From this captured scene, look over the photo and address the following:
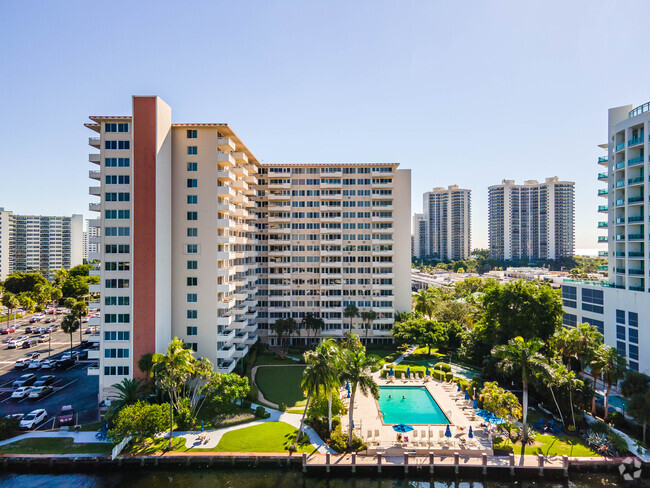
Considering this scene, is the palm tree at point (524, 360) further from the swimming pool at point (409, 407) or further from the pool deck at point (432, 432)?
the swimming pool at point (409, 407)

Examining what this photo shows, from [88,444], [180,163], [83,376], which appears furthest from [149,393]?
[180,163]

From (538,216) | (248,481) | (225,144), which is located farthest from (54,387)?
(538,216)

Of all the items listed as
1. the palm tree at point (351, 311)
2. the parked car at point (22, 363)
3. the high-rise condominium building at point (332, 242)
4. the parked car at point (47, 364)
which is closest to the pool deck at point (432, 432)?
the palm tree at point (351, 311)

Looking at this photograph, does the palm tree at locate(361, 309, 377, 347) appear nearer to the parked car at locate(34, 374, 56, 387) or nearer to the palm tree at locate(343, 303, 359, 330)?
the palm tree at locate(343, 303, 359, 330)

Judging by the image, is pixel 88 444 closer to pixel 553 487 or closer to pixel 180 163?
pixel 180 163

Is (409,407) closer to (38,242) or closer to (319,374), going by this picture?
(319,374)

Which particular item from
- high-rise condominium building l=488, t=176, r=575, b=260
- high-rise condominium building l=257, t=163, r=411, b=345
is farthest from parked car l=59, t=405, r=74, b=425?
high-rise condominium building l=488, t=176, r=575, b=260

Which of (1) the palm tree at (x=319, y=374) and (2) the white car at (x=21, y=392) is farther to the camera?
(2) the white car at (x=21, y=392)
